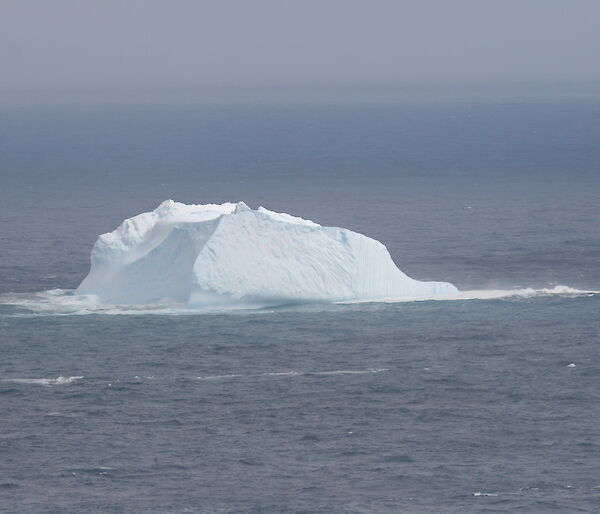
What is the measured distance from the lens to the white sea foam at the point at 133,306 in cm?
8919

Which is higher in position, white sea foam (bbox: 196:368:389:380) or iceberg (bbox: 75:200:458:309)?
iceberg (bbox: 75:200:458:309)

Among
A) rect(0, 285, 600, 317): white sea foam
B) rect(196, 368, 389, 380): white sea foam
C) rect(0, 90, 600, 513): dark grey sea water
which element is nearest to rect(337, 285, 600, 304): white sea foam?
rect(0, 285, 600, 317): white sea foam

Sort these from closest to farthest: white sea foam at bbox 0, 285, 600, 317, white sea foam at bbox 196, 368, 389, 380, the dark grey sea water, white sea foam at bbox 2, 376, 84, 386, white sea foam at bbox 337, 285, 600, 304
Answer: the dark grey sea water
white sea foam at bbox 2, 376, 84, 386
white sea foam at bbox 196, 368, 389, 380
white sea foam at bbox 0, 285, 600, 317
white sea foam at bbox 337, 285, 600, 304

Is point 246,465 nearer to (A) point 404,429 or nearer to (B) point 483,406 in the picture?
(A) point 404,429

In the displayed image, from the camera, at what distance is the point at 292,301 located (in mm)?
90125

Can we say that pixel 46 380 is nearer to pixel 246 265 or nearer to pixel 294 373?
pixel 294 373

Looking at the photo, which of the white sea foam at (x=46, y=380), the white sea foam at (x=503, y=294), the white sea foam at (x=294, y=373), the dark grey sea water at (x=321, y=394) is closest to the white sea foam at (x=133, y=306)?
the white sea foam at (x=503, y=294)

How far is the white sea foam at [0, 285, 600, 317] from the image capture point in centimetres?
8919

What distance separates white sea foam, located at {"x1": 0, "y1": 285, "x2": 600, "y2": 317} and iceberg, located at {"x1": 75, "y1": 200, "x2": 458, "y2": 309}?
409 millimetres

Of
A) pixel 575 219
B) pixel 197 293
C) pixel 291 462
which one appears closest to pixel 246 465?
A: pixel 291 462

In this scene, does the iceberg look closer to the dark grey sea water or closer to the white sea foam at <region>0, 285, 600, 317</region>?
the white sea foam at <region>0, 285, 600, 317</region>

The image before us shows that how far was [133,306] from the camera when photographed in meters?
90.1

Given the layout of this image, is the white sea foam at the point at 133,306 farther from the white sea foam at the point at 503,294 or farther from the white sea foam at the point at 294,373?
the white sea foam at the point at 294,373

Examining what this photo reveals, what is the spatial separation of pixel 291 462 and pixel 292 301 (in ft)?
88.7
